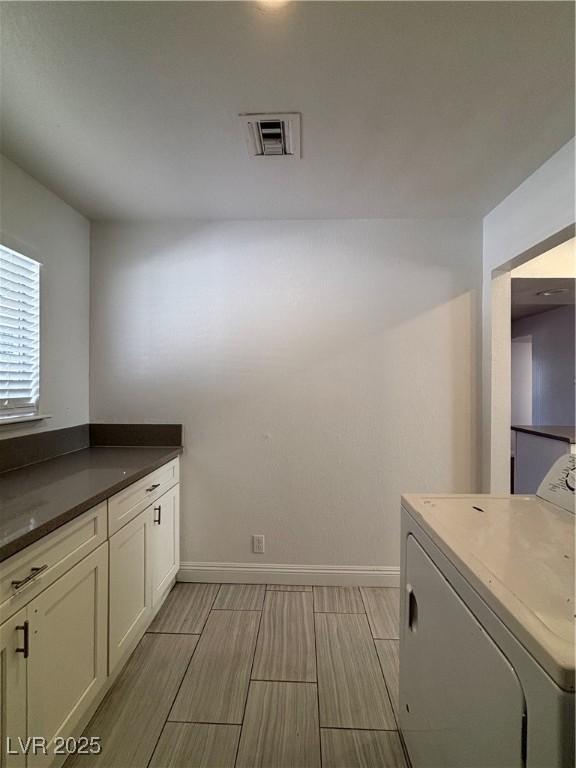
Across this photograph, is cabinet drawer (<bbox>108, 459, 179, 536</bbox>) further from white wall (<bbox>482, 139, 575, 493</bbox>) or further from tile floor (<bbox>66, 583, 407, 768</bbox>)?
white wall (<bbox>482, 139, 575, 493</bbox>)

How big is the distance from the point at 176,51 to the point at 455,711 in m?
2.08

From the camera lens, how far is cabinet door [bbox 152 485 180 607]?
81.3 inches

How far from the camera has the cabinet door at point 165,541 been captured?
2064 millimetres

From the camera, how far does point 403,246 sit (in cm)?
249

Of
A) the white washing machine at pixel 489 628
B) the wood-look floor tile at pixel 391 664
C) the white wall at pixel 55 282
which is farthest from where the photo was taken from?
the white wall at pixel 55 282

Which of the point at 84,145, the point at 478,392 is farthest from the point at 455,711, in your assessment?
the point at 84,145

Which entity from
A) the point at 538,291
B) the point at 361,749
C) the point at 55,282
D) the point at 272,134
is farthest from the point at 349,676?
the point at 538,291

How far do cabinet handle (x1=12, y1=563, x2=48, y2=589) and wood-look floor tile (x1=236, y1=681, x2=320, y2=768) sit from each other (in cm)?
99

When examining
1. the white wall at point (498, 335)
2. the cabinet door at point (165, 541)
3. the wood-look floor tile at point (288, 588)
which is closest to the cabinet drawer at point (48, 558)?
the cabinet door at point (165, 541)

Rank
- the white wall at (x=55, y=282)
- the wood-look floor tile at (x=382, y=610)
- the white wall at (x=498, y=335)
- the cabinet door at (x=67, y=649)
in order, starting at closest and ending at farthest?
the cabinet door at (x=67, y=649) < the white wall at (x=55, y=282) < the wood-look floor tile at (x=382, y=610) < the white wall at (x=498, y=335)

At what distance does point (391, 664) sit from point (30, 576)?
5.40 feet

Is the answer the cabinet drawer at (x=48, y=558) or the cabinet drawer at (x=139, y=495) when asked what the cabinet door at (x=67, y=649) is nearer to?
the cabinet drawer at (x=48, y=558)

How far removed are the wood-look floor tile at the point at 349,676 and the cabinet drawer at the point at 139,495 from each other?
1156 mm

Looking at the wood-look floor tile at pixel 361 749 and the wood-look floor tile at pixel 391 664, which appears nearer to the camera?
the wood-look floor tile at pixel 361 749
